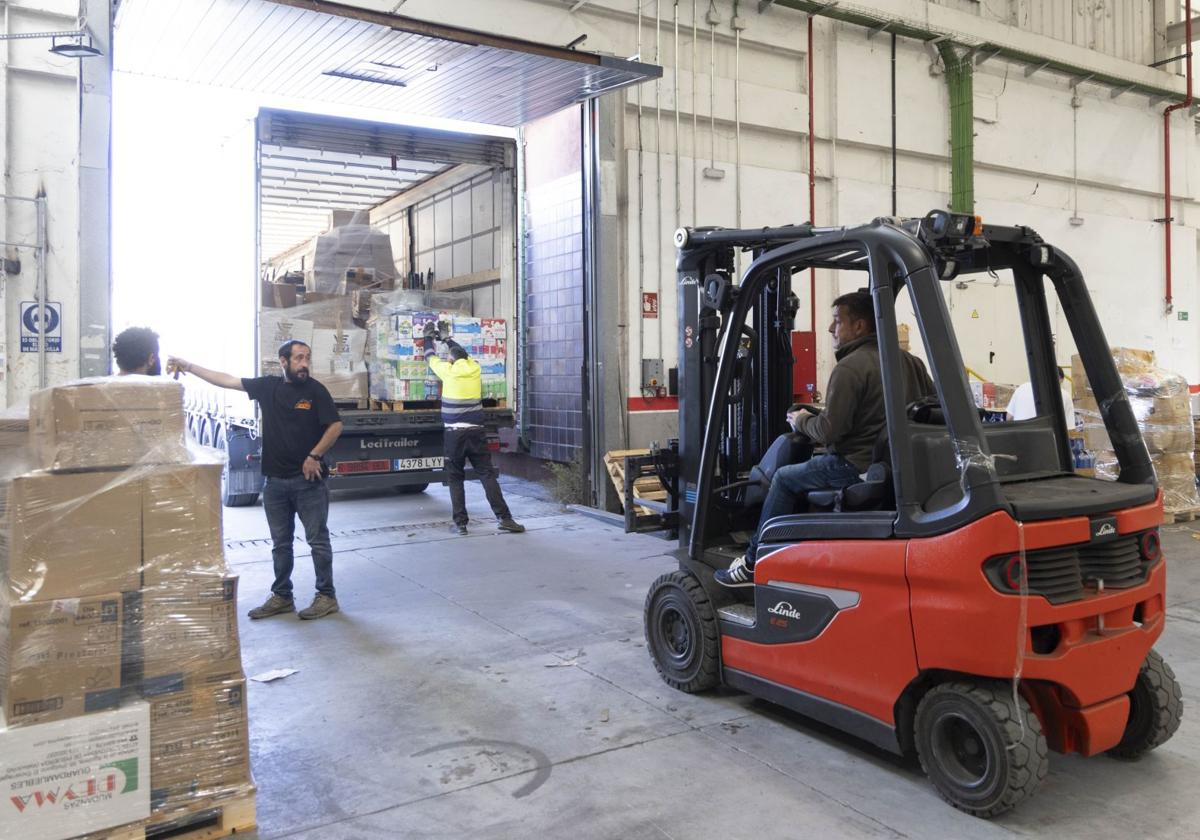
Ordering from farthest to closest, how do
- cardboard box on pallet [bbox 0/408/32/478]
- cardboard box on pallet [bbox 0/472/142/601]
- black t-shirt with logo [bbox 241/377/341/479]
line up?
black t-shirt with logo [bbox 241/377/341/479]
cardboard box on pallet [bbox 0/408/32/478]
cardboard box on pallet [bbox 0/472/142/601]

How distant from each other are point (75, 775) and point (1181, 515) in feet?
31.4

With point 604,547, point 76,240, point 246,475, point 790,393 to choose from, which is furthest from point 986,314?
point 76,240

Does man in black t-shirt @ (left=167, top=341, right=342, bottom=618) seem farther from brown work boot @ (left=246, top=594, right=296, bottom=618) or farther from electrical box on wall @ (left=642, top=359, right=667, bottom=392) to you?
electrical box on wall @ (left=642, top=359, right=667, bottom=392)

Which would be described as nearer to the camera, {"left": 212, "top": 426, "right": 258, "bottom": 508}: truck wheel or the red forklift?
the red forklift

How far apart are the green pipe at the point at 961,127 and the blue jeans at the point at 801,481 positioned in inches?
355

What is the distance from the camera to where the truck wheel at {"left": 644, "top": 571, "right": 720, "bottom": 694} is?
4176 millimetres

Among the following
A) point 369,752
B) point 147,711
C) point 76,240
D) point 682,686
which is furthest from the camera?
point 76,240

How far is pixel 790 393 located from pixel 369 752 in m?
2.74

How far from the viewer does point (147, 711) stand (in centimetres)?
296

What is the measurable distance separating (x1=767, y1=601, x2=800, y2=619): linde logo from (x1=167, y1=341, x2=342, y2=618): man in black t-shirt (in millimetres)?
3128

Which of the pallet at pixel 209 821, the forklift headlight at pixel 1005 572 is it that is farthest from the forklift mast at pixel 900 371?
the pallet at pixel 209 821

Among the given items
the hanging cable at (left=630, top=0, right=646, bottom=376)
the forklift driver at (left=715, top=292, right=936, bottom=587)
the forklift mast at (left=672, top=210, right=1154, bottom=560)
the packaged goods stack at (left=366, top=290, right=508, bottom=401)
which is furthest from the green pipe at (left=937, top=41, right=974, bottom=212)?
the forklift driver at (left=715, top=292, right=936, bottom=587)

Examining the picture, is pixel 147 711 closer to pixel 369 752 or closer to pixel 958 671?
pixel 369 752

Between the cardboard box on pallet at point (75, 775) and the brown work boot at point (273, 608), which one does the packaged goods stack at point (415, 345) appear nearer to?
the brown work boot at point (273, 608)
